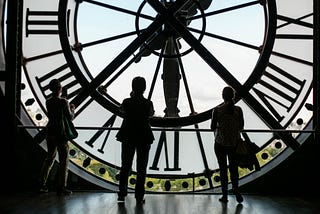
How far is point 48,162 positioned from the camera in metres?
4.01

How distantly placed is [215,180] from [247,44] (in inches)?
54.0

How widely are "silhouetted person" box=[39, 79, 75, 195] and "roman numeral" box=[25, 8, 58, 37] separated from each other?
0.98 metres

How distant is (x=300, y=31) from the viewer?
4695 millimetres

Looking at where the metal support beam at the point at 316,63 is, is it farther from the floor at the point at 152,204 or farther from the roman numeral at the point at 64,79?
the roman numeral at the point at 64,79

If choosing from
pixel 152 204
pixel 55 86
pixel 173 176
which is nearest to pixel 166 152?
pixel 173 176

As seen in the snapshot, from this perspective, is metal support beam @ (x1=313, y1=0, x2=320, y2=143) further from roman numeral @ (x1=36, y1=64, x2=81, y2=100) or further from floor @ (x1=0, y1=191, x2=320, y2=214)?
roman numeral @ (x1=36, y1=64, x2=81, y2=100)

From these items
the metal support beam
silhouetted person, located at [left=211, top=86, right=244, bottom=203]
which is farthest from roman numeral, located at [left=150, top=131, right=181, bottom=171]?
the metal support beam

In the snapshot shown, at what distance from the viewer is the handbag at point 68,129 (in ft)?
12.9

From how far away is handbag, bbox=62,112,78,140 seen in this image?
392 centimetres

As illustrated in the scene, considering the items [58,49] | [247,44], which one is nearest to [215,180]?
[247,44]

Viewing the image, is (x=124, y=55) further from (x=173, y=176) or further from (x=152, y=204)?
(x=152, y=204)

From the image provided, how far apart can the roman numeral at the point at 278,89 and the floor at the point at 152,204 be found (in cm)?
99

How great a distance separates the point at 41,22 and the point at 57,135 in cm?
136

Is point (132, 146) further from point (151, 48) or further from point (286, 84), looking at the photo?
point (286, 84)
